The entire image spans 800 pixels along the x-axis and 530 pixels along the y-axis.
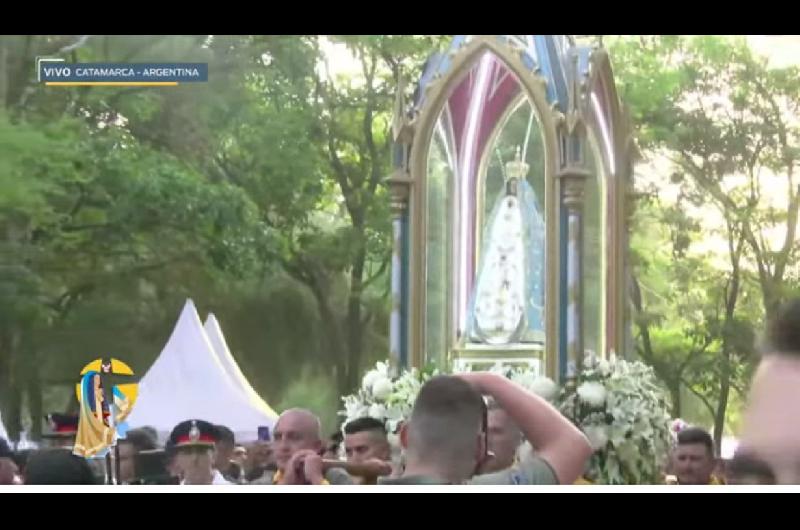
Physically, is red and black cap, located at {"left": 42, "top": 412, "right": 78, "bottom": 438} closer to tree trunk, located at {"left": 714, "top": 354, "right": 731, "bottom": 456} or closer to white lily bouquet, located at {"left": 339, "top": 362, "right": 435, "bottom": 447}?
white lily bouquet, located at {"left": 339, "top": 362, "right": 435, "bottom": 447}

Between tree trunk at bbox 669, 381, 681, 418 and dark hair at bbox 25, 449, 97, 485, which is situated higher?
tree trunk at bbox 669, 381, 681, 418

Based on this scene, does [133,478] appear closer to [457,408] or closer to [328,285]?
[328,285]

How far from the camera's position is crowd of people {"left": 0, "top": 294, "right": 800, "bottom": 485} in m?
1.47

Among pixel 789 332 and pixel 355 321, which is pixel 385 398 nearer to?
pixel 355 321

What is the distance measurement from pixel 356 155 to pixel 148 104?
1.93ft

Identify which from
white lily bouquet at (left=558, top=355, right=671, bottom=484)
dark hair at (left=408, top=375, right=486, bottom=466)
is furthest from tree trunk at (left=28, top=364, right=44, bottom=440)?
dark hair at (left=408, top=375, right=486, bottom=466)

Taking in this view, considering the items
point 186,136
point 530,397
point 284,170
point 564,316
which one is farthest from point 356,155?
point 530,397

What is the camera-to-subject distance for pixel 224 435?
3.38 m

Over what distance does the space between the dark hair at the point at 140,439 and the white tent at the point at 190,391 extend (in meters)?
0.02

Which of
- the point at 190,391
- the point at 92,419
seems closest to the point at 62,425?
the point at 92,419

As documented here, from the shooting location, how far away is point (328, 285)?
3598 mm

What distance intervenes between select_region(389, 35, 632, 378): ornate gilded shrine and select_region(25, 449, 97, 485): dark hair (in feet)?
3.07

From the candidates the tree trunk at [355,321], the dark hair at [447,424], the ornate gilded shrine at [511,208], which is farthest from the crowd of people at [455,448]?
the ornate gilded shrine at [511,208]

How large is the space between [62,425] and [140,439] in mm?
212
